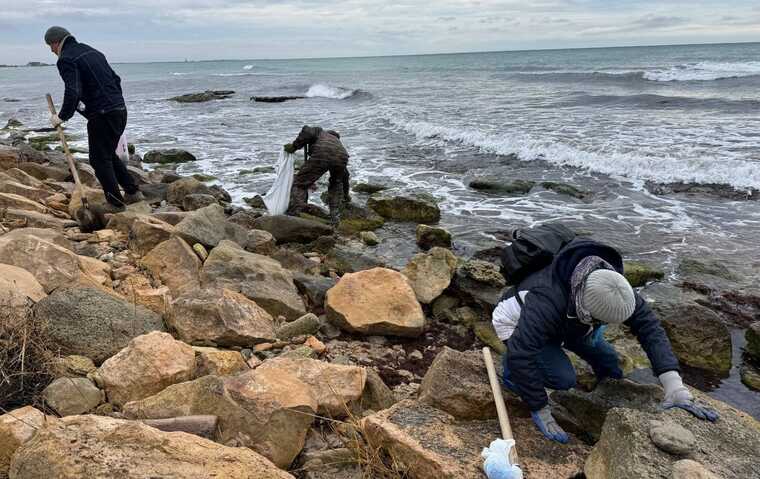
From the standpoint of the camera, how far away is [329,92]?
110 ft

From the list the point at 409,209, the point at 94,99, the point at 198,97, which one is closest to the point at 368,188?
the point at 409,209

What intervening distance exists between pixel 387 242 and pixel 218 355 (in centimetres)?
404

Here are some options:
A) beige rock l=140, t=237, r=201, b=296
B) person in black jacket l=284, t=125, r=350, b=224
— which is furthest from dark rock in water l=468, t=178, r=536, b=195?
beige rock l=140, t=237, r=201, b=296

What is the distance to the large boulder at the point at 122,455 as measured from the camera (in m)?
1.81

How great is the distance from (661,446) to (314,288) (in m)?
3.15

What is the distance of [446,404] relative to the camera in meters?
2.75

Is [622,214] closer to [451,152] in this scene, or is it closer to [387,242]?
[387,242]

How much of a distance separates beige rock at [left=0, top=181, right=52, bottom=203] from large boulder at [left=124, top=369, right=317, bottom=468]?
5057mm

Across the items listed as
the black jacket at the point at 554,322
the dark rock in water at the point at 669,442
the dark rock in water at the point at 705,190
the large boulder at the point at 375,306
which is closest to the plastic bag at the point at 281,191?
the large boulder at the point at 375,306

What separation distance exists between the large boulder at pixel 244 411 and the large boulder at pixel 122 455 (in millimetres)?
356

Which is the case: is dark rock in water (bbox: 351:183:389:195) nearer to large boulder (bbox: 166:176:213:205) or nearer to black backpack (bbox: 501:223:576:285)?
large boulder (bbox: 166:176:213:205)

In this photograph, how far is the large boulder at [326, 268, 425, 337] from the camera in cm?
416

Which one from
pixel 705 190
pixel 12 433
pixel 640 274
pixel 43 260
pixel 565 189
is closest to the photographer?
pixel 12 433

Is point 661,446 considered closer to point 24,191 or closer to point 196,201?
point 196,201
